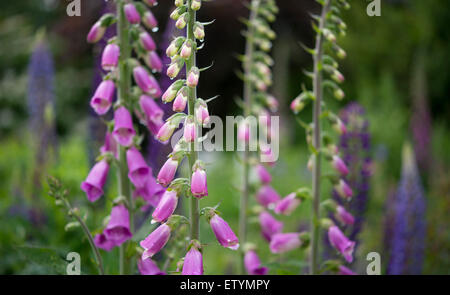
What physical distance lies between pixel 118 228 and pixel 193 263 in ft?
1.45

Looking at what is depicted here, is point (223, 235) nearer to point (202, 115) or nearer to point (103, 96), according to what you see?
point (202, 115)

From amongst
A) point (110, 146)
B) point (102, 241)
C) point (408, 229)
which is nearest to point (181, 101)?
point (110, 146)

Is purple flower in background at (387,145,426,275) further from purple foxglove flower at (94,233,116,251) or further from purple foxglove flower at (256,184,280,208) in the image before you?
purple foxglove flower at (94,233,116,251)

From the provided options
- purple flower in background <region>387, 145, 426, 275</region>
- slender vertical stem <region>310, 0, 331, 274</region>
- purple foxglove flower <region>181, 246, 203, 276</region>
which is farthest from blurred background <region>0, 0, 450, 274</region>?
purple foxglove flower <region>181, 246, 203, 276</region>

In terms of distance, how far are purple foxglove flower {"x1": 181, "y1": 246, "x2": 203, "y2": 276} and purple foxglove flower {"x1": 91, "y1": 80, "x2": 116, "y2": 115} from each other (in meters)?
0.66

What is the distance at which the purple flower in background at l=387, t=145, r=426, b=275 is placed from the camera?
2270mm

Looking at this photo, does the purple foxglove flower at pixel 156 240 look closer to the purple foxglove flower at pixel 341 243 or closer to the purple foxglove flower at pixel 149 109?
the purple foxglove flower at pixel 149 109

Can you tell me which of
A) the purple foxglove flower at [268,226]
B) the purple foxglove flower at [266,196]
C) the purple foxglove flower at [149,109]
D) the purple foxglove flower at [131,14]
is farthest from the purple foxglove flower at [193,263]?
the purple foxglove flower at [266,196]

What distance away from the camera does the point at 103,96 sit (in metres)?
1.69

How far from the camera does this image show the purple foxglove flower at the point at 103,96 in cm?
170

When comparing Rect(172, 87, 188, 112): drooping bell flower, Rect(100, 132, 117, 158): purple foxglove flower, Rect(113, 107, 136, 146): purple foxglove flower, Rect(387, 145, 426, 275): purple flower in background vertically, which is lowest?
Rect(387, 145, 426, 275): purple flower in background

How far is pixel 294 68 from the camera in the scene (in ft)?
29.7

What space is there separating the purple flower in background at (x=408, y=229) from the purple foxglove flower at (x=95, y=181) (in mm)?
1376
